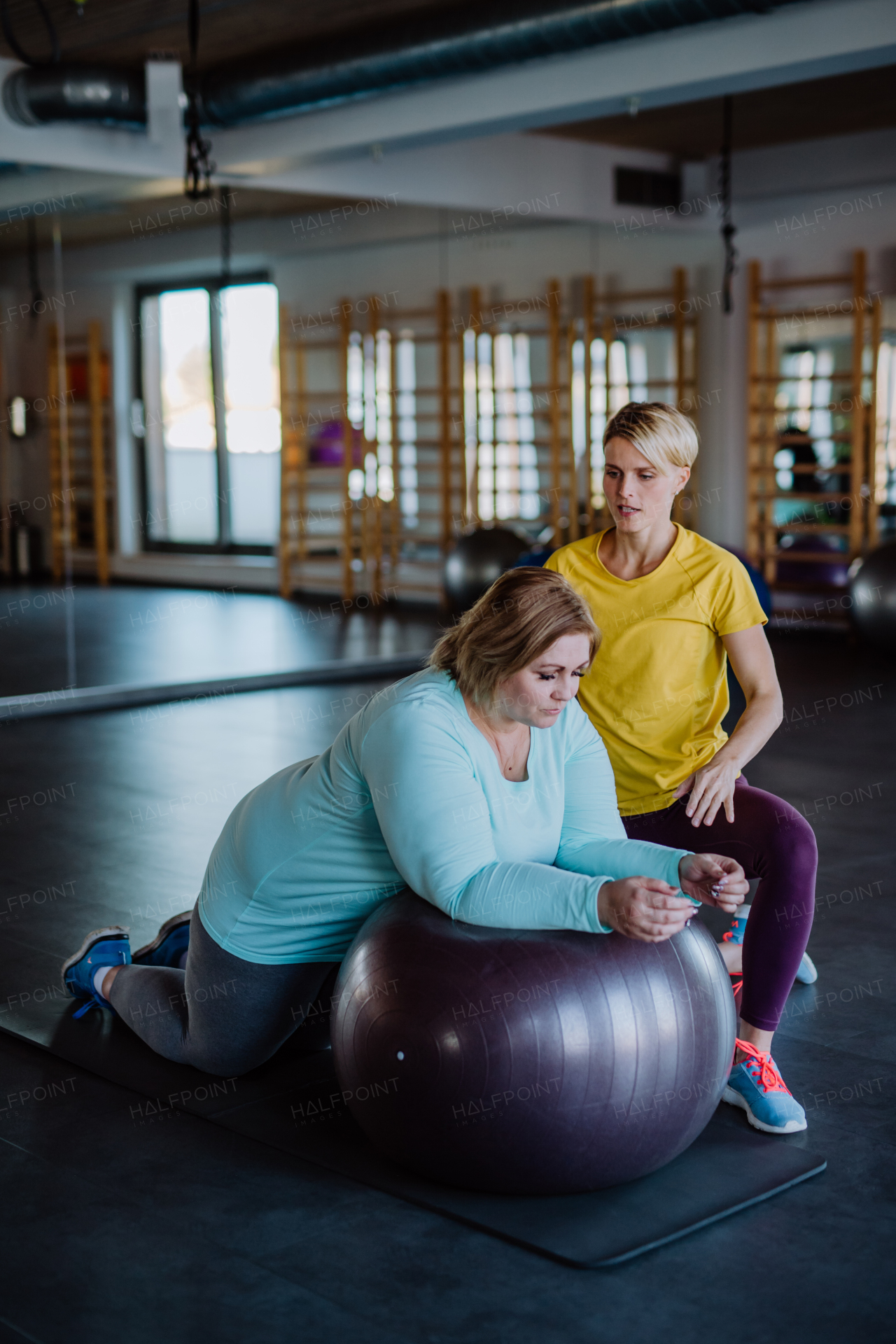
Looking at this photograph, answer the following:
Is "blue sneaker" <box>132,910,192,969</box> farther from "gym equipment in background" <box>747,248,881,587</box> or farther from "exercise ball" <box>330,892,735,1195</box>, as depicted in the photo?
"gym equipment in background" <box>747,248,881,587</box>

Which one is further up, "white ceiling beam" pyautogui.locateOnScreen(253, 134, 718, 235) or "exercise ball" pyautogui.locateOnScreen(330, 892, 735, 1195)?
"white ceiling beam" pyautogui.locateOnScreen(253, 134, 718, 235)

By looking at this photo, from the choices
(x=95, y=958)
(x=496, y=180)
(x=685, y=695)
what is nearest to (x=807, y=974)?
(x=685, y=695)

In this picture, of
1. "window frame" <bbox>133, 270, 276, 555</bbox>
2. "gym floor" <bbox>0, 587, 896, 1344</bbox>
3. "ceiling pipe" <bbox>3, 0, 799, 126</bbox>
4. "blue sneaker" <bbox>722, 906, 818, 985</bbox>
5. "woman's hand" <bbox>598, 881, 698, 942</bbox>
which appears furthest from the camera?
A: "window frame" <bbox>133, 270, 276, 555</bbox>

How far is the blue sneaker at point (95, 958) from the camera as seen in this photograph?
275 cm

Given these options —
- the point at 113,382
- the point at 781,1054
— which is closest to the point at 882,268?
the point at 113,382

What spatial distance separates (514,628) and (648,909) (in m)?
0.43

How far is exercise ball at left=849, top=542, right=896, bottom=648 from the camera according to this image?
693 centimetres

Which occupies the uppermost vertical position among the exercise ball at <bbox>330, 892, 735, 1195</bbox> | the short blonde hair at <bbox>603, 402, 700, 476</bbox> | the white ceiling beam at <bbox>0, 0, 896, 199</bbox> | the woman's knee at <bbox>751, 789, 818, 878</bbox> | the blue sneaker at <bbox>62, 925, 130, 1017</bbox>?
the white ceiling beam at <bbox>0, 0, 896, 199</bbox>

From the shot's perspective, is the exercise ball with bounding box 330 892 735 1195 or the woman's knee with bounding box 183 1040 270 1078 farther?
the woman's knee with bounding box 183 1040 270 1078

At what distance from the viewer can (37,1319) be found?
5.77 ft

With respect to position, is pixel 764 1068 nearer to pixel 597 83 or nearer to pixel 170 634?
pixel 597 83

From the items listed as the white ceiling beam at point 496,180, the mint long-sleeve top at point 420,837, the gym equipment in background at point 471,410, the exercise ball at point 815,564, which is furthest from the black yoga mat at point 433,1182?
the exercise ball at point 815,564

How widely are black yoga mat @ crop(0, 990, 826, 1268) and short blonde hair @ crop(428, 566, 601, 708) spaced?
73 cm

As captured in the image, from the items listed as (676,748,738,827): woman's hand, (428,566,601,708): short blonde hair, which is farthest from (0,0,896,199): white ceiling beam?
(428,566,601,708): short blonde hair
